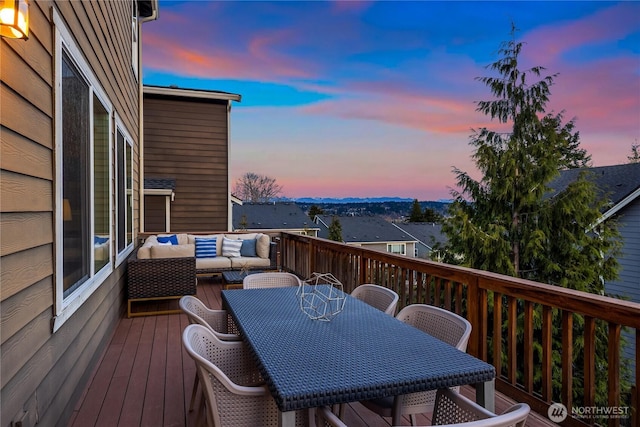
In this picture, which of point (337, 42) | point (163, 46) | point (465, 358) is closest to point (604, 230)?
point (337, 42)

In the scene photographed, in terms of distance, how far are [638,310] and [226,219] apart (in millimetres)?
9296

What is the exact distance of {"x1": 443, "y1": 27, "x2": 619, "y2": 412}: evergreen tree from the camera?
9.55 m

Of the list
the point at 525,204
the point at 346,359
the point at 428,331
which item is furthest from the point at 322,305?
the point at 525,204

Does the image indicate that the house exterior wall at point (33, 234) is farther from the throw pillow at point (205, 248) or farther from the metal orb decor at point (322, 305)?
the throw pillow at point (205, 248)

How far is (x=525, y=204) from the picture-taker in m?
10.2

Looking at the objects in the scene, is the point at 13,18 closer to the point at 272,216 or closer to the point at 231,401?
the point at 231,401

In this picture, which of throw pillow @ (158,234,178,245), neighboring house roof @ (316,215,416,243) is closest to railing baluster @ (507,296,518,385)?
throw pillow @ (158,234,178,245)

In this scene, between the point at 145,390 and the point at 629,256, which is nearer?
the point at 145,390

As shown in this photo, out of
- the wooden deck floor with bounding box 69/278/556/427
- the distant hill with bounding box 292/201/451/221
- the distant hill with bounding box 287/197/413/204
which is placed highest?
the distant hill with bounding box 287/197/413/204

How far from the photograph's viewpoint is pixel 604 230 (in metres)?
9.27

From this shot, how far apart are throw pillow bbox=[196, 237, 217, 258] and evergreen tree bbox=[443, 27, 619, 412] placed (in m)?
6.06

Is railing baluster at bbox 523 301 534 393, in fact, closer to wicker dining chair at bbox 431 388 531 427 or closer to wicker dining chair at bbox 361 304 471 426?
wicker dining chair at bbox 361 304 471 426

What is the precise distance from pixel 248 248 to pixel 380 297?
16.7ft

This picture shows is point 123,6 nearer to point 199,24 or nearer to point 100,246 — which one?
point 100,246
